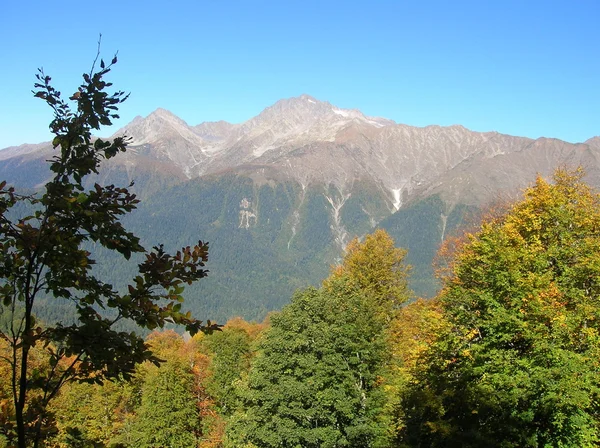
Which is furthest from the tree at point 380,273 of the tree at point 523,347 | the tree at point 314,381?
the tree at point 523,347

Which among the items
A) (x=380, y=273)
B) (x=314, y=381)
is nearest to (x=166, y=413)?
(x=314, y=381)

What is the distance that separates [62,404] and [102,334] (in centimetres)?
3838

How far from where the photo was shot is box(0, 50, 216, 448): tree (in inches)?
185

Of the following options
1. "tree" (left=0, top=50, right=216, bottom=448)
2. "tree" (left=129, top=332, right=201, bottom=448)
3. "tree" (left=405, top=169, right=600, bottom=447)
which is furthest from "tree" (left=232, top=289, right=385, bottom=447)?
"tree" (left=0, top=50, right=216, bottom=448)

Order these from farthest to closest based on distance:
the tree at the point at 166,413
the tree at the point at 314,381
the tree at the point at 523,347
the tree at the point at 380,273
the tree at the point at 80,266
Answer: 1. the tree at the point at 380,273
2. the tree at the point at 166,413
3. the tree at the point at 314,381
4. the tree at the point at 523,347
5. the tree at the point at 80,266

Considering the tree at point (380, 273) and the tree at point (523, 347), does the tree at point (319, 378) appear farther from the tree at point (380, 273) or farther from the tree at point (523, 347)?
the tree at point (380, 273)

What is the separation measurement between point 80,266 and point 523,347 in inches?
703

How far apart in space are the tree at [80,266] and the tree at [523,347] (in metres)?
13.9

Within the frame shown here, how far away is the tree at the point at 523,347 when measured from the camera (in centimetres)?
1520

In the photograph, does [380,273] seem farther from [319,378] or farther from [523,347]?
[523,347]

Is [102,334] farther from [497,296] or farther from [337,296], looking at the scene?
[337,296]

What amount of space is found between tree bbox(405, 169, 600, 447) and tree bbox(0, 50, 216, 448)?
13.9 m

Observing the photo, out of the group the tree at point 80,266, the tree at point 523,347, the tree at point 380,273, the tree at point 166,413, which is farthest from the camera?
the tree at point 380,273

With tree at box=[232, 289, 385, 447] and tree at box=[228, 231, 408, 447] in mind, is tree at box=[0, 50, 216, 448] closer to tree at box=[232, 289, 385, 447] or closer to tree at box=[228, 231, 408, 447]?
tree at box=[228, 231, 408, 447]
